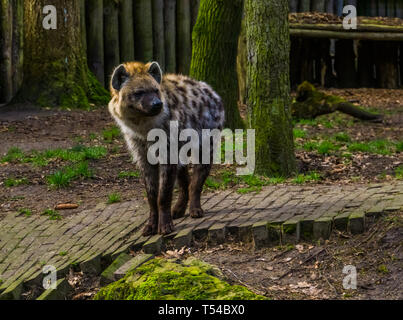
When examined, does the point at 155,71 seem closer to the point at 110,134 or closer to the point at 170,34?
the point at 110,134

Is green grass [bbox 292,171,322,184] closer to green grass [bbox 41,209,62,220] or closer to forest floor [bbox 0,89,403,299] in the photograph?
forest floor [bbox 0,89,403,299]

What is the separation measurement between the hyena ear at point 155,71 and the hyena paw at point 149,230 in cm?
132

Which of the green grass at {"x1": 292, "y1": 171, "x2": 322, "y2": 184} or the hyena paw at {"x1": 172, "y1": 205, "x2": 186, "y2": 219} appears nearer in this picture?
the hyena paw at {"x1": 172, "y1": 205, "x2": 186, "y2": 219}

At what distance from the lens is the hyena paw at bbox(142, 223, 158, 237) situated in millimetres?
6707

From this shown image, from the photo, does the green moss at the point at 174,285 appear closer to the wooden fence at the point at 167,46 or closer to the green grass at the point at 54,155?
the green grass at the point at 54,155

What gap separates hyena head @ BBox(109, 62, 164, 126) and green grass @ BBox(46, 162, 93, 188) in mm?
2109

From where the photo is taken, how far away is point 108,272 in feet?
19.8

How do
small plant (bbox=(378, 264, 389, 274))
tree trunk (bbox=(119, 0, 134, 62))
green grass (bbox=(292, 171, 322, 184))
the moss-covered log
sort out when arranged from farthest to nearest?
1. tree trunk (bbox=(119, 0, 134, 62))
2. the moss-covered log
3. green grass (bbox=(292, 171, 322, 184))
4. small plant (bbox=(378, 264, 389, 274))

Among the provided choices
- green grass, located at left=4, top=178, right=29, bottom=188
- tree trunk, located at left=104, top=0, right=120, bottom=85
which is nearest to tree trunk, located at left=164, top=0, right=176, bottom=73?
tree trunk, located at left=104, top=0, right=120, bottom=85

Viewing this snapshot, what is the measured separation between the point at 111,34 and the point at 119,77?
24.1 feet

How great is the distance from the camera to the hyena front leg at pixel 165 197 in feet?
21.8

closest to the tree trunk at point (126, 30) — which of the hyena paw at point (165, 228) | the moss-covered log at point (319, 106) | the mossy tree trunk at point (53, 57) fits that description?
the mossy tree trunk at point (53, 57)

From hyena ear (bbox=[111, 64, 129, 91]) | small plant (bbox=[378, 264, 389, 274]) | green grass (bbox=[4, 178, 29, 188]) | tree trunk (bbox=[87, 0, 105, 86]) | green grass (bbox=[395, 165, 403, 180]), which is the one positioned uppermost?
tree trunk (bbox=[87, 0, 105, 86])

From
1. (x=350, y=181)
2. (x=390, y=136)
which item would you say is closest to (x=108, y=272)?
(x=350, y=181)
